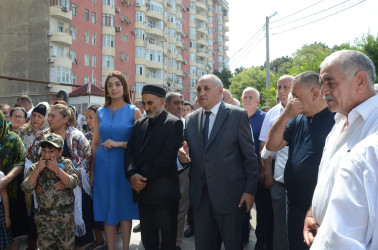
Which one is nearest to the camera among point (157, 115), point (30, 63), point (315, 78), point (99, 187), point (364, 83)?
point (364, 83)

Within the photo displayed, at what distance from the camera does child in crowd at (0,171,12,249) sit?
373cm

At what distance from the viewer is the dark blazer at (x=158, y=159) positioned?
357 centimetres

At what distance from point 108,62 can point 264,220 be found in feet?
120

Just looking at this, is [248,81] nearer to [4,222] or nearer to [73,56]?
[73,56]

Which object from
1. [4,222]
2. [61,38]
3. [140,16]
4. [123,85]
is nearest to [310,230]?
[123,85]

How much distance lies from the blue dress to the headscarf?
38.8 inches

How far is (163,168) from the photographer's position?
3588 mm

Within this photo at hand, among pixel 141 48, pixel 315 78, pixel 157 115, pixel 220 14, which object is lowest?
pixel 157 115

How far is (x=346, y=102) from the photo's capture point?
1.80 m

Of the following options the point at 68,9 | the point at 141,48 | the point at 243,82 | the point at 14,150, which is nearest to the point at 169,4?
the point at 141,48

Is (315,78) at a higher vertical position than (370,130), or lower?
higher

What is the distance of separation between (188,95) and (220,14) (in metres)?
26.7

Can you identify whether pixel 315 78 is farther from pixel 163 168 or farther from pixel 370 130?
pixel 163 168

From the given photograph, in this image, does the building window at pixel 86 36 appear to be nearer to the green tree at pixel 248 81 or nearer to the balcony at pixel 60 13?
the balcony at pixel 60 13
